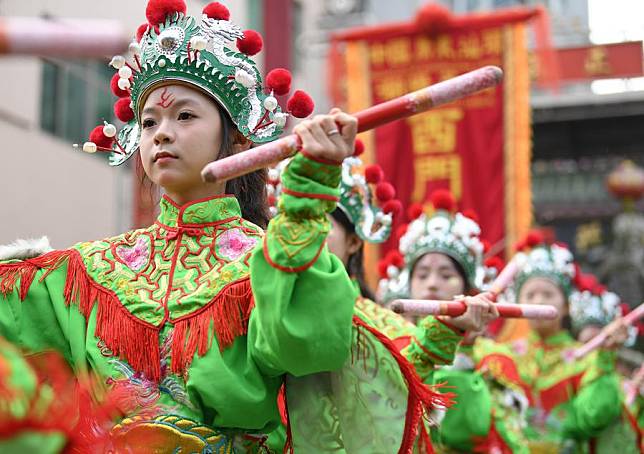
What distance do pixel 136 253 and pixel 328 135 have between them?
0.73 meters

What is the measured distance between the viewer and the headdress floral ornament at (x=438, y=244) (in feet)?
15.9

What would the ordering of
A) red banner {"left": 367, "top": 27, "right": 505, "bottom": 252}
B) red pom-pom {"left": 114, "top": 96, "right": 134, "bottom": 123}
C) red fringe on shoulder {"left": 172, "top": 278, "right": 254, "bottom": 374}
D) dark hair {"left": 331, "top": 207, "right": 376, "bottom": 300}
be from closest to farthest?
red fringe on shoulder {"left": 172, "top": 278, "right": 254, "bottom": 374}
red pom-pom {"left": 114, "top": 96, "right": 134, "bottom": 123}
dark hair {"left": 331, "top": 207, "right": 376, "bottom": 300}
red banner {"left": 367, "top": 27, "right": 505, "bottom": 252}

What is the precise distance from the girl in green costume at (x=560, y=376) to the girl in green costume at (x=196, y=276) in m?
3.27

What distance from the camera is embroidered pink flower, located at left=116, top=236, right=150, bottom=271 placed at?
2535 mm

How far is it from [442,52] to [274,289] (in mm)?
7269

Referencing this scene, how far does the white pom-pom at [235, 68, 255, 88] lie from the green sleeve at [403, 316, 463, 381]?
89 cm

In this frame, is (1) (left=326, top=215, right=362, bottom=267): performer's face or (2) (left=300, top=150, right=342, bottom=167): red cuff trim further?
(1) (left=326, top=215, right=362, bottom=267): performer's face

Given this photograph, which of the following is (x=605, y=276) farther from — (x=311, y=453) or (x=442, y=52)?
(x=311, y=453)

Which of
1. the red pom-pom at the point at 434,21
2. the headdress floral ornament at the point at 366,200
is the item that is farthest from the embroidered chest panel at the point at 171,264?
the red pom-pom at the point at 434,21

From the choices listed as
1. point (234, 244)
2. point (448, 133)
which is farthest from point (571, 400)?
point (234, 244)

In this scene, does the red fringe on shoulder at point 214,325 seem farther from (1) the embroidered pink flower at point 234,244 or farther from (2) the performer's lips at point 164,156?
(2) the performer's lips at point 164,156

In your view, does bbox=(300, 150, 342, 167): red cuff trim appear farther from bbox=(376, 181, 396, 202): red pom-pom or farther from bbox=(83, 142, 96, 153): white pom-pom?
bbox=(376, 181, 396, 202): red pom-pom

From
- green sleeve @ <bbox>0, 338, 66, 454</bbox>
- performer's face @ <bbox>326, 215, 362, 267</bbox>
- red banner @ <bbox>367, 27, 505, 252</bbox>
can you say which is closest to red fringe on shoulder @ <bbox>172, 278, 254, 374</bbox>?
green sleeve @ <bbox>0, 338, 66, 454</bbox>

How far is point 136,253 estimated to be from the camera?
2570 mm
